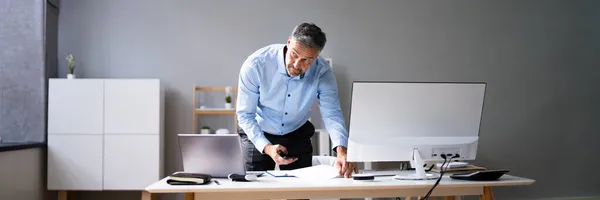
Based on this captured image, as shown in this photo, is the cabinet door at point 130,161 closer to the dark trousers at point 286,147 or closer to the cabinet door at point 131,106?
the cabinet door at point 131,106

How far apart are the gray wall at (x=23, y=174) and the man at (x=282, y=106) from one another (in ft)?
6.14

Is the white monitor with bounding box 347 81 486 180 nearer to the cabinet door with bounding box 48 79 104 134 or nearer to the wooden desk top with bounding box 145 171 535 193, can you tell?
the wooden desk top with bounding box 145 171 535 193

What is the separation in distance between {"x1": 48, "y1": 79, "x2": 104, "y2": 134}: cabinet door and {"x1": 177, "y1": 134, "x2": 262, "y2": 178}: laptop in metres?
2.11

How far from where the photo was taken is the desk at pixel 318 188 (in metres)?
1.81

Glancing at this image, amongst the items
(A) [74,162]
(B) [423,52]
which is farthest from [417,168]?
(A) [74,162]

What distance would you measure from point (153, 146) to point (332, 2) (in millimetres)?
1998

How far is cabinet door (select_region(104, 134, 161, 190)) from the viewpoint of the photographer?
379 cm

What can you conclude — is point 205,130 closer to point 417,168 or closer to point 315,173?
point 315,173

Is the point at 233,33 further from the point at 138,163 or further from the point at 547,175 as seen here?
the point at 547,175

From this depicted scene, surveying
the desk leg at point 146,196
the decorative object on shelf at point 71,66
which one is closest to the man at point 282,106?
the desk leg at point 146,196

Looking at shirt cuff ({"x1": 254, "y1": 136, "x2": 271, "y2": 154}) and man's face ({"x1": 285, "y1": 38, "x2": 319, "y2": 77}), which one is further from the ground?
man's face ({"x1": 285, "y1": 38, "x2": 319, "y2": 77})

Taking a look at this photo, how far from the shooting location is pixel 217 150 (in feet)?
6.44

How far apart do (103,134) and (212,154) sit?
215 centimetres

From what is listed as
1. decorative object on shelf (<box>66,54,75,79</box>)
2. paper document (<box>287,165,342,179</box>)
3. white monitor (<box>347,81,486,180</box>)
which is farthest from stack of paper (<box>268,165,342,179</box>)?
decorative object on shelf (<box>66,54,75,79</box>)
